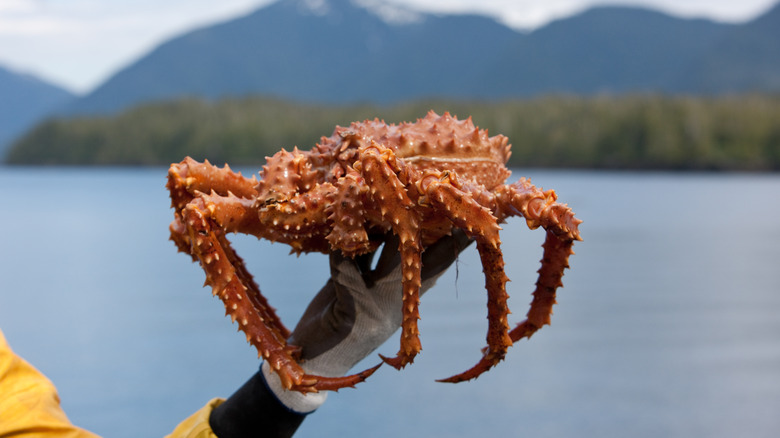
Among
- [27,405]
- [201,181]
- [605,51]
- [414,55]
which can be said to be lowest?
[27,405]

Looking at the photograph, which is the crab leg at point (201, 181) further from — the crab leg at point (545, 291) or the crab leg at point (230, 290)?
the crab leg at point (545, 291)

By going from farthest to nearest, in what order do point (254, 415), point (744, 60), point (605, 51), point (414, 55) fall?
point (414, 55), point (605, 51), point (744, 60), point (254, 415)

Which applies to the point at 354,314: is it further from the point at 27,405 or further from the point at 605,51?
the point at 605,51

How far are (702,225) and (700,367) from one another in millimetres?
7841

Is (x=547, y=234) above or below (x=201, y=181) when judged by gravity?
below

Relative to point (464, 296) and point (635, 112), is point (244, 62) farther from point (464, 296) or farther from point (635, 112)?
point (464, 296)

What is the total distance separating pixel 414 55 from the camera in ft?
343

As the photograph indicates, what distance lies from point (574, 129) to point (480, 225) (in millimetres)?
27081

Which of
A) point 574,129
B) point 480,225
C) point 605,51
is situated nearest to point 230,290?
point 480,225

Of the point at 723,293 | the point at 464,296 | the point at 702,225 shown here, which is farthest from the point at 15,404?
the point at 702,225

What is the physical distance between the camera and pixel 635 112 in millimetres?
27703

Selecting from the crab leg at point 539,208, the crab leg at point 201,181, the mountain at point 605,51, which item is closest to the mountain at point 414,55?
the mountain at point 605,51

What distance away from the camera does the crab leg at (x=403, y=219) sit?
1.27 m

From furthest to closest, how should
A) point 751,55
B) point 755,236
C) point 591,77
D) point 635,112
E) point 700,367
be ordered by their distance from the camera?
point 591,77
point 751,55
point 635,112
point 755,236
point 700,367
